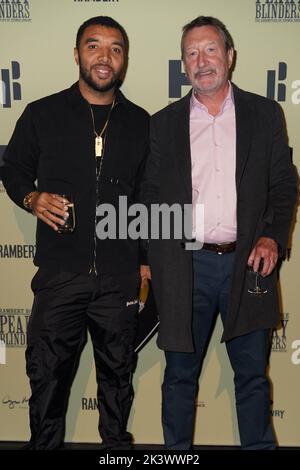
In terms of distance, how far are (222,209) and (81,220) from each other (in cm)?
57

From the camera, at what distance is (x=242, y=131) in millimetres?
2152

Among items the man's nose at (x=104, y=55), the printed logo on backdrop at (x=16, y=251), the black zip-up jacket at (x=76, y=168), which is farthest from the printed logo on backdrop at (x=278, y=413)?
the man's nose at (x=104, y=55)

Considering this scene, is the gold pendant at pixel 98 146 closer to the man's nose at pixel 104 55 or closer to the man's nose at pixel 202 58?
the man's nose at pixel 104 55

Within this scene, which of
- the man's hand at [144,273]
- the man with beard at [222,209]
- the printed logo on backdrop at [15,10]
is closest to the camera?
the man with beard at [222,209]

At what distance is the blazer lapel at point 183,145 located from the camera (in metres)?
2.16

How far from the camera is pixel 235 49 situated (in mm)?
2547

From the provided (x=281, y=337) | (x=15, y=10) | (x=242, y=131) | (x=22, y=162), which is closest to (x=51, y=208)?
(x=22, y=162)

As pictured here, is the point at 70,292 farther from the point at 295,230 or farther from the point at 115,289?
the point at 295,230

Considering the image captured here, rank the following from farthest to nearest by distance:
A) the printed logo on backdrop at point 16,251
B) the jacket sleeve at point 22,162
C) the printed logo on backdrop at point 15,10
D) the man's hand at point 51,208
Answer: the printed logo on backdrop at point 16,251 < the printed logo on backdrop at point 15,10 < the jacket sleeve at point 22,162 < the man's hand at point 51,208

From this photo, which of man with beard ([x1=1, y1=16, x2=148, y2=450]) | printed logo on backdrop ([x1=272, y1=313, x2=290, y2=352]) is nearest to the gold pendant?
man with beard ([x1=1, y1=16, x2=148, y2=450])

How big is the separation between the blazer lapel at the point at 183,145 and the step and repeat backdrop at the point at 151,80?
398mm

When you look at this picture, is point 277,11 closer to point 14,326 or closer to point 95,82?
point 95,82
